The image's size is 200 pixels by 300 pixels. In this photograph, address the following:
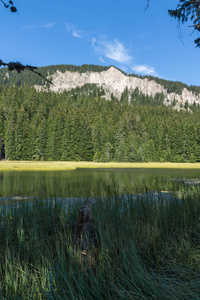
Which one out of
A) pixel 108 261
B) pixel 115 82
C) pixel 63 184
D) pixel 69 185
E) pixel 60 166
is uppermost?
pixel 115 82

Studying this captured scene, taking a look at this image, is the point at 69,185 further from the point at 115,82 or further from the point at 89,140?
the point at 115,82

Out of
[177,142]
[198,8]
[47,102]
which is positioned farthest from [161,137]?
[198,8]

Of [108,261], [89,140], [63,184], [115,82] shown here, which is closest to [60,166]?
[63,184]

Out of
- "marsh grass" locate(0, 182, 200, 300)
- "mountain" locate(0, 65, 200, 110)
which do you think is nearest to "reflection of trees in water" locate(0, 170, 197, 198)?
"marsh grass" locate(0, 182, 200, 300)

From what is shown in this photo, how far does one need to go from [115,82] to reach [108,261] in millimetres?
191444

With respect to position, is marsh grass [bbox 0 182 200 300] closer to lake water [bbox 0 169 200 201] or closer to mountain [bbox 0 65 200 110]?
lake water [bbox 0 169 200 201]

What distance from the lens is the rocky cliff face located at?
182 m

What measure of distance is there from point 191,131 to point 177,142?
15.8 feet

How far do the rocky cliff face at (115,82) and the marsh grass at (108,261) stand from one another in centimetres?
18119

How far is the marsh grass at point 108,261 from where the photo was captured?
202cm

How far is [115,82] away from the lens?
608 ft

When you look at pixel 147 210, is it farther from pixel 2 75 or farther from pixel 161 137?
pixel 2 75

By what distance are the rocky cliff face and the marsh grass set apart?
181194 millimetres

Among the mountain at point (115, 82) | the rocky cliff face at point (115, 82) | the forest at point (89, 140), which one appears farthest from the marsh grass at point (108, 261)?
the rocky cliff face at point (115, 82)
